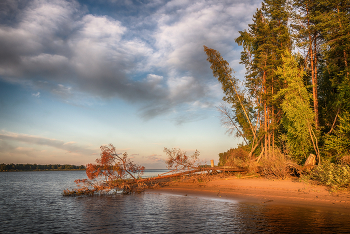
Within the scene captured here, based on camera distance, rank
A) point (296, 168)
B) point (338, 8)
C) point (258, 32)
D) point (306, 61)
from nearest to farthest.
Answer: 1. point (296, 168)
2. point (338, 8)
3. point (306, 61)
4. point (258, 32)

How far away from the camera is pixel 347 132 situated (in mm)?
22406

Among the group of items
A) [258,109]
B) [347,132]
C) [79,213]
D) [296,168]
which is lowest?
[79,213]

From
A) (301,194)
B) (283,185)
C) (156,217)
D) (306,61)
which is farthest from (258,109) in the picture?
(156,217)

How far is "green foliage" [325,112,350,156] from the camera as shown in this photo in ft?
73.9

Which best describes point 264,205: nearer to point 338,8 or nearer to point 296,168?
point 296,168

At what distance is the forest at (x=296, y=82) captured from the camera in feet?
77.5

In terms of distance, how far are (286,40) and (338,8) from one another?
594 cm

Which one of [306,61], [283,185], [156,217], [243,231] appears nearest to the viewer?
[243,231]

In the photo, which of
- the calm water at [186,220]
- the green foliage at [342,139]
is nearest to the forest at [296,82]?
the green foliage at [342,139]

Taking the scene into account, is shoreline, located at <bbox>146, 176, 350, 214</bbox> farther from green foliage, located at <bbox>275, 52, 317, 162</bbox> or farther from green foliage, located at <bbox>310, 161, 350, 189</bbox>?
green foliage, located at <bbox>275, 52, 317, 162</bbox>

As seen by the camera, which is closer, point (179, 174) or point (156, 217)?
point (156, 217)

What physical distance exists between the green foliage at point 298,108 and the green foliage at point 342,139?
1792 millimetres

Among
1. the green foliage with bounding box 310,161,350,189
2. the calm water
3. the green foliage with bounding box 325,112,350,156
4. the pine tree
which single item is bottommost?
the calm water

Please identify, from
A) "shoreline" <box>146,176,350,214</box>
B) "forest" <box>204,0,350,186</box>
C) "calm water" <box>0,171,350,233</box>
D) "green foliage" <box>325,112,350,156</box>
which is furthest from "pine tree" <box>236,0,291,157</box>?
"calm water" <box>0,171,350,233</box>
